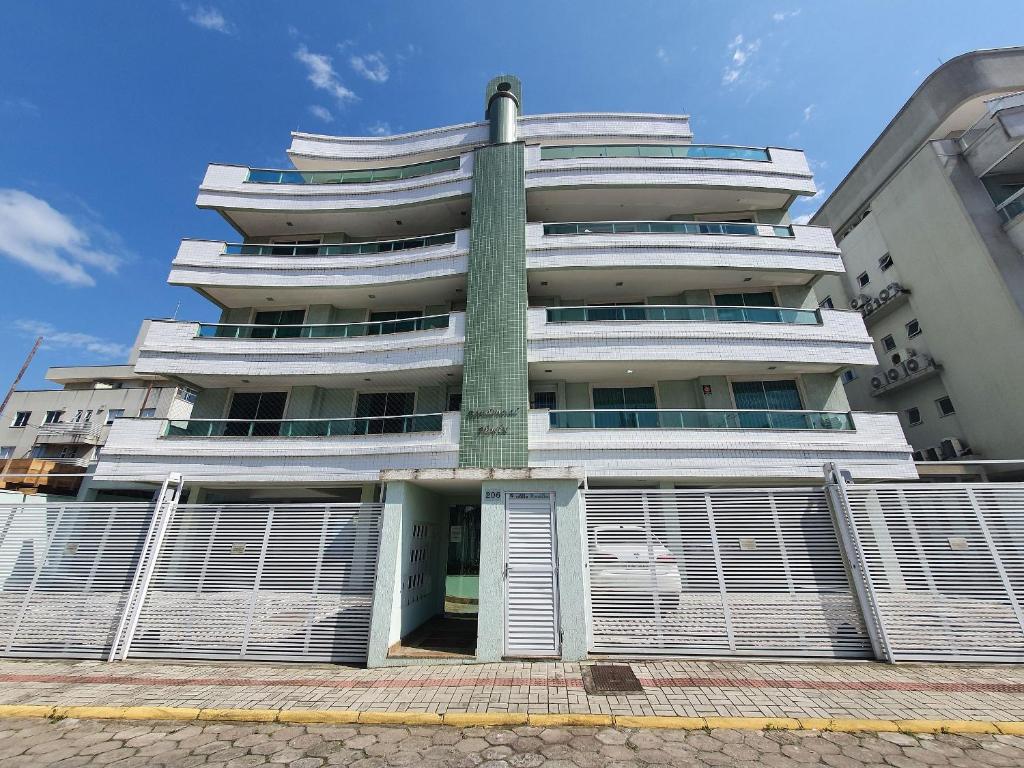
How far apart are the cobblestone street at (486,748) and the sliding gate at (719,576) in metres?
2.44

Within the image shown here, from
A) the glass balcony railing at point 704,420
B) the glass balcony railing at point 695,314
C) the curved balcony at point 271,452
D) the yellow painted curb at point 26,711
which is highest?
the glass balcony railing at point 695,314

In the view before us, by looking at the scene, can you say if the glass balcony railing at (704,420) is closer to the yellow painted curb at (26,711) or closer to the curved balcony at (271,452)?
the curved balcony at (271,452)

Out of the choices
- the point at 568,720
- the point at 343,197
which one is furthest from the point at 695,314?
the point at 343,197

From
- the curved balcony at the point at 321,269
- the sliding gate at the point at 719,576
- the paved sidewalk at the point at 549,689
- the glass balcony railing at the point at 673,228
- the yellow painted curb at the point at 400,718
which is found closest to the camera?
the yellow painted curb at the point at 400,718

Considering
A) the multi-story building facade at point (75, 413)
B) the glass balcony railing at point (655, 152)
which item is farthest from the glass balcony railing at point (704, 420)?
the multi-story building facade at point (75, 413)

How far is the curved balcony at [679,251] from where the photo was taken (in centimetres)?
1520

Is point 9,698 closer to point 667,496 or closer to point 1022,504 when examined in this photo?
point 667,496

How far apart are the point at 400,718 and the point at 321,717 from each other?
105 cm

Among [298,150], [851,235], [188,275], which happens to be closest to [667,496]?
[188,275]

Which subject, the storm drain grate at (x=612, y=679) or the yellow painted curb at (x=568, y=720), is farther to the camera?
the storm drain grate at (x=612, y=679)

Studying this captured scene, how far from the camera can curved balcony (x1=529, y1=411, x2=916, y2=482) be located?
12.7 m

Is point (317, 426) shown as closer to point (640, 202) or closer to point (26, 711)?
point (26, 711)

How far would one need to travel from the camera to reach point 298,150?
65.9 ft

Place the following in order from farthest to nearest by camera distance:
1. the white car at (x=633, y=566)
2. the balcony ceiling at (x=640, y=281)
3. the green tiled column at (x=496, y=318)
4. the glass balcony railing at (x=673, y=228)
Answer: the glass balcony railing at (x=673, y=228)
the balcony ceiling at (x=640, y=281)
the green tiled column at (x=496, y=318)
the white car at (x=633, y=566)
